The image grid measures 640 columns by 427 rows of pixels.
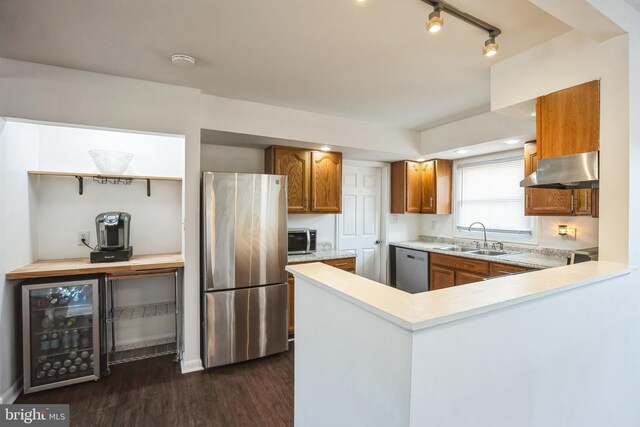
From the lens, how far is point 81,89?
2.30 m

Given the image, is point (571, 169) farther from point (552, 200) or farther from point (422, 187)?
point (422, 187)

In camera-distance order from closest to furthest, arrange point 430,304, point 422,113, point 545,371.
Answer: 1. point 430,304
2. point 545,371
3. point 422,113

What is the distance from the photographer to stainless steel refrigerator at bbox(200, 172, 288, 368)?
267 centimetres

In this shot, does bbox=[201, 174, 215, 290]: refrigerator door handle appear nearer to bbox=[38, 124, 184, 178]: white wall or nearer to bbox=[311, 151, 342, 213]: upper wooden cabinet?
bbox=[38, 124, 184, 178]: white wall

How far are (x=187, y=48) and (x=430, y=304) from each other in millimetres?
2137

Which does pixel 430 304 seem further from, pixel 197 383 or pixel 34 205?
pixel 34 205

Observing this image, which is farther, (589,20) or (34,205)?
(34,205)

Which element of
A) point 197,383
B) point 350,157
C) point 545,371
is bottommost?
point 197,383

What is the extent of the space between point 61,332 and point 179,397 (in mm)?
1088

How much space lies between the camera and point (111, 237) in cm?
266

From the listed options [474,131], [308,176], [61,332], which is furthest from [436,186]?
[61,332]

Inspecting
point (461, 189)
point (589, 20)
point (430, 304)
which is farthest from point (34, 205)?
point (461, 189)

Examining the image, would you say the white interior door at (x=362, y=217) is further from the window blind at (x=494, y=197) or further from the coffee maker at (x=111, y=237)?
the coffee maker at (x=111, y=237)

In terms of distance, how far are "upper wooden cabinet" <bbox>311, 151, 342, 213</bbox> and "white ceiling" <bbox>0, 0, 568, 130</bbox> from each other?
3.27ft
